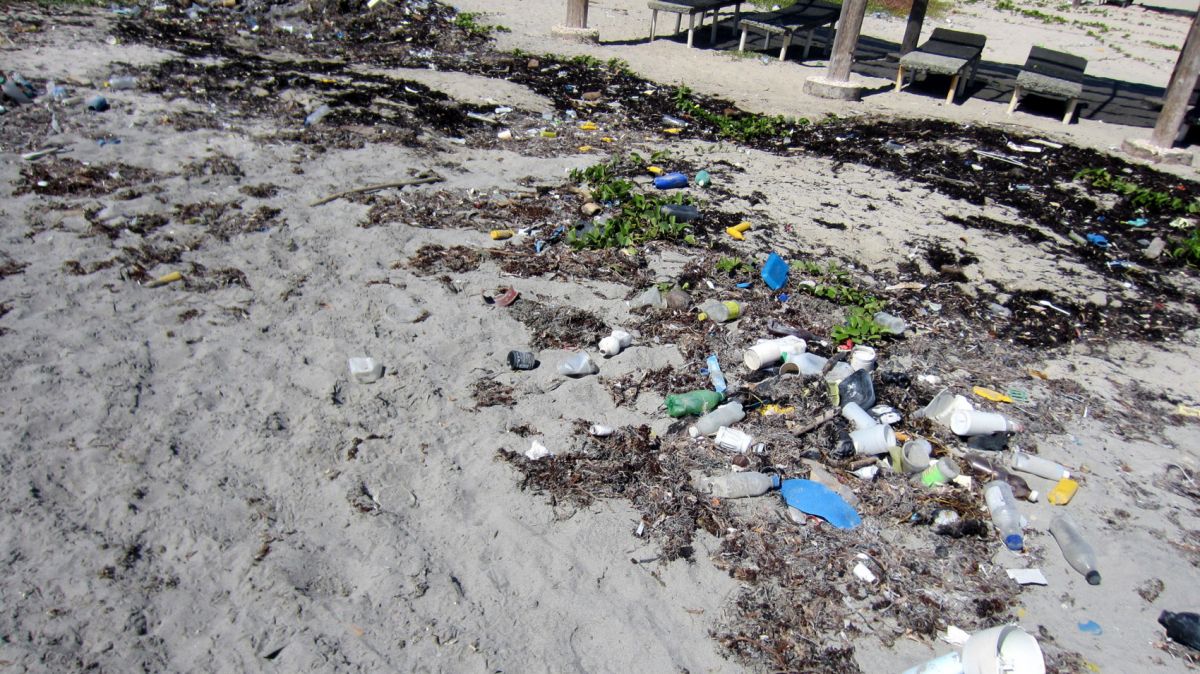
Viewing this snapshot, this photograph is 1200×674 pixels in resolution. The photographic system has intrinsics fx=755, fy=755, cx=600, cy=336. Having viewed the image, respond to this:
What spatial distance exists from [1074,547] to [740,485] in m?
1.29

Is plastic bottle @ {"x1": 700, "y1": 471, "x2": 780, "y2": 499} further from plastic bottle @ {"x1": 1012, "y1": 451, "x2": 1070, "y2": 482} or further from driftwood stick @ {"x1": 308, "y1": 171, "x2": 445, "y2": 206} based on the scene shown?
driftwood stick @ {"x1": 308, "y1": 171, "x2": 445, "y2": 206}

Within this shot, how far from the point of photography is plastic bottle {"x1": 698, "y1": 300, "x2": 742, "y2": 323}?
4.25 metres

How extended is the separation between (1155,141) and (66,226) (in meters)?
9.19

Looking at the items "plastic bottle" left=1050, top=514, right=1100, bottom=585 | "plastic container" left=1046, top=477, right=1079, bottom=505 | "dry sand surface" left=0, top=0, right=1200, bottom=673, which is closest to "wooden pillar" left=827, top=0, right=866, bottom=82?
"dry sand surface" left=0, top=0, right=1200, bottom=673

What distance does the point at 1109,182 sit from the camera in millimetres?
6641

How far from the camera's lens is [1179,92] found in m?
7.15

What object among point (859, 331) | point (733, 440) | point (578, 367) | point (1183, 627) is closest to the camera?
point (1183, 627)

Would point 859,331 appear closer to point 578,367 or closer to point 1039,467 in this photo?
point 1039,467

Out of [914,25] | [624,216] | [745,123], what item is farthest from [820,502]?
[914,25]

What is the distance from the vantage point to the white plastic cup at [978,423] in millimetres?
3457

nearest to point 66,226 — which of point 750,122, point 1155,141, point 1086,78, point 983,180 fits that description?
point 750,122

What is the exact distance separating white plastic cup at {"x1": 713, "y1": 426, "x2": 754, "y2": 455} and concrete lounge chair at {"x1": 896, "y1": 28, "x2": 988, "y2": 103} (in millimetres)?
7081

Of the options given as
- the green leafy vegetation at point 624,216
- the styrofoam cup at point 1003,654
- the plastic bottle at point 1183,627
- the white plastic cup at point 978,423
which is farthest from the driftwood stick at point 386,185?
the plastic bottle at point 1183,627

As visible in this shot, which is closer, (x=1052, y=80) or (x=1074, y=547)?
(x=1074, y=547)
